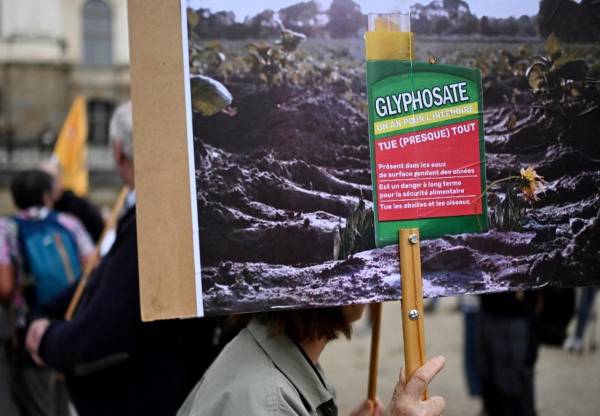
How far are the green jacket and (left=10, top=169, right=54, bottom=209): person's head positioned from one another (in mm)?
3242

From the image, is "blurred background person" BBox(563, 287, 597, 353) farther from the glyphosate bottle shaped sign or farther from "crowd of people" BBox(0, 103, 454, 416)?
the glyphosate bottle shaped sign

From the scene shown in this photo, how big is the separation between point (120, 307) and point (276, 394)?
1.01 m

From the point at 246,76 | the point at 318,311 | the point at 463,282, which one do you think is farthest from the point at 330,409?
the point at 246,76

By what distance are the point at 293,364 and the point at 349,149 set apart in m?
0.50

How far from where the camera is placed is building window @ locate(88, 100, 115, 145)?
110 feet

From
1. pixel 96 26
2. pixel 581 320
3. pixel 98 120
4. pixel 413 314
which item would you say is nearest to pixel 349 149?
pixel 413 314

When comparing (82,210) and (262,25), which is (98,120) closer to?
(82,210)

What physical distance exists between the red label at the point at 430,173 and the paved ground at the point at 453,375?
16.8 ft

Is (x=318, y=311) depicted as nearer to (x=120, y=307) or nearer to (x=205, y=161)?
(x=205, y=161)

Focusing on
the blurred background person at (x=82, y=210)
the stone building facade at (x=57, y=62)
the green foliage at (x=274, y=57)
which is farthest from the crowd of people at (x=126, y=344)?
the stone building facade at (x=57, y=62)

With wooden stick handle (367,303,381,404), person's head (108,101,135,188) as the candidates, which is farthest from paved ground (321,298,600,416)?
wooden stick handle (367,303,381,404)

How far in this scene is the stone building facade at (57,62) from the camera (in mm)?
32438

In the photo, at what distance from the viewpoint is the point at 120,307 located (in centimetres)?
249

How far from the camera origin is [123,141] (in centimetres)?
299
